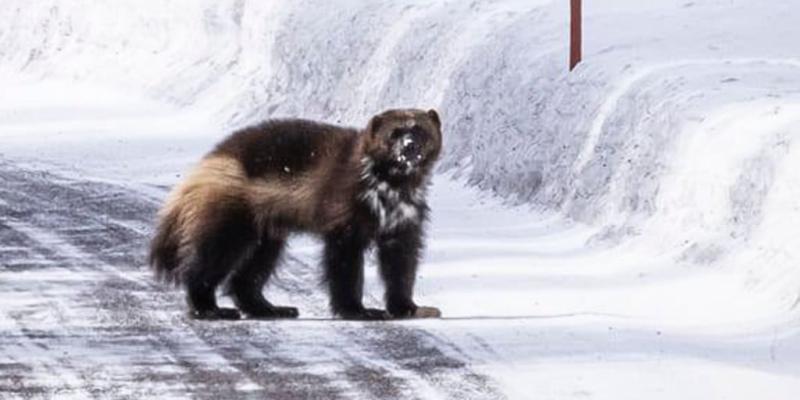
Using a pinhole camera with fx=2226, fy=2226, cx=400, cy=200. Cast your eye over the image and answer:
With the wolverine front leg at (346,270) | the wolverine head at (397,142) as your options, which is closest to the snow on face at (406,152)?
the wolverine head at (397,142)

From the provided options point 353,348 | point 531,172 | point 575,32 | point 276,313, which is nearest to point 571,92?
point 575,32

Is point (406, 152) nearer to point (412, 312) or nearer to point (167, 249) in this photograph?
point (412, 312)

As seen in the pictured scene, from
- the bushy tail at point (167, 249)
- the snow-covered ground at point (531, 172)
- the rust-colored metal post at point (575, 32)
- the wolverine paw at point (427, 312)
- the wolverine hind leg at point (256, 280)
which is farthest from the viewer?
the rust-colored metal post at point (575, 32)

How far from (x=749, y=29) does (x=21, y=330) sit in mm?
9111

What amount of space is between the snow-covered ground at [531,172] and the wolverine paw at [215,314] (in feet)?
0.54

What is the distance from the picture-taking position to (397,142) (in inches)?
453

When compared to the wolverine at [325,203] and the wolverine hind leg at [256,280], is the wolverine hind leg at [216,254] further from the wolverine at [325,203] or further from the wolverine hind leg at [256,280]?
the wolverine hind leg at [256,280]

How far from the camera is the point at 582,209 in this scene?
51.6ft

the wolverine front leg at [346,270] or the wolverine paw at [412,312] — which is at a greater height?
the wolverine front leg at [346,270]

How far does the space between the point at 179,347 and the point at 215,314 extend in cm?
113

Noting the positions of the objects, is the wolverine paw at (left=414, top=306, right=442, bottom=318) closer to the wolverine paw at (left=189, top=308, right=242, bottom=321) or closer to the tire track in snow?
the tire track in snow

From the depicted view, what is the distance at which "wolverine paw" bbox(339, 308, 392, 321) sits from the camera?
37.8ft

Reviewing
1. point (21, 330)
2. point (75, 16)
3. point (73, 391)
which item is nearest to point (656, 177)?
point (21, 330)

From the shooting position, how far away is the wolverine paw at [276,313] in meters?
11.9
